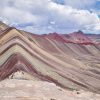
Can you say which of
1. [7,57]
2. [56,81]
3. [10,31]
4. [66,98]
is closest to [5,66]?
[7,57]

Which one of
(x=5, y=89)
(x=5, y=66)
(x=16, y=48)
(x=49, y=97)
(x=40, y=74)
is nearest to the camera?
(x=49, y=97)

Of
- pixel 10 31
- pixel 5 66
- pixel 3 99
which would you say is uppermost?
pixel 10 31

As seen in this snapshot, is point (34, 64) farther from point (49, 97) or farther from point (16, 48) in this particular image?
point (49, 97)

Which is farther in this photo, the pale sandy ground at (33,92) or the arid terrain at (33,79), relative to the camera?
the arid terrain at (33,79)

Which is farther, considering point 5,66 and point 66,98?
point 5,66

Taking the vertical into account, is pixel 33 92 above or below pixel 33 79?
below

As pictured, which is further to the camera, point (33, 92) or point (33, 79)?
point (33, 79)

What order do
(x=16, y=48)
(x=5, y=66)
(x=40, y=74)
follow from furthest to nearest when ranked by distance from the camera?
(x=16, y=48) → (x=5, y=66) → (x=40, y=74)

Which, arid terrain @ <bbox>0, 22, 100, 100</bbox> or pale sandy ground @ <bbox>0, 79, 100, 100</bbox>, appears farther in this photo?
arid terrain @ <bbox>0, 22, 100, 100</bbox>
